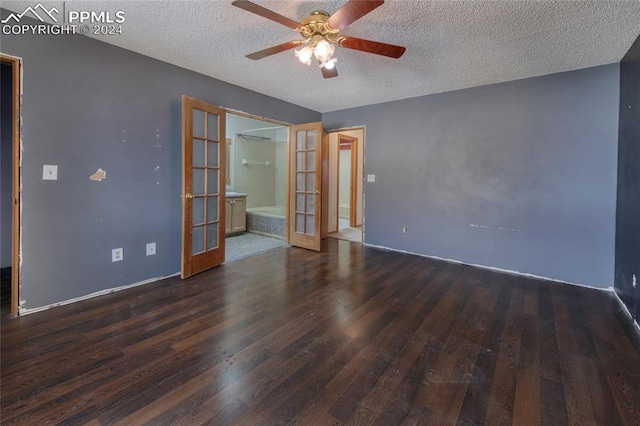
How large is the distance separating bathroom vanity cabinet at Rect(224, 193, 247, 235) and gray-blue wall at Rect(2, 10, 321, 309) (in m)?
2.26

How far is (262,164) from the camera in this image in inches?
285

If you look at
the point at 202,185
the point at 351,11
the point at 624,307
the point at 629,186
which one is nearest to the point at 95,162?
the point at 202,185

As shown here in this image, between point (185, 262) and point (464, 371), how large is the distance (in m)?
2.85

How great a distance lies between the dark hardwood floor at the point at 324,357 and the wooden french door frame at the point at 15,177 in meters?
0.28

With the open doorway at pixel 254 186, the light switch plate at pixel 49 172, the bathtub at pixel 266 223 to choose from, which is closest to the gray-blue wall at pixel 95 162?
the light switch plate at pixel 49 172

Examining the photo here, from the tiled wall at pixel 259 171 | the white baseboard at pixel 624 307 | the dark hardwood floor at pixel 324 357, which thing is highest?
→ the tiled wall at pixel 259 171

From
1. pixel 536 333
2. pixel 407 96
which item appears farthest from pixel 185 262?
pixel 407 96

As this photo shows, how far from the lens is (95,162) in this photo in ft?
9.08

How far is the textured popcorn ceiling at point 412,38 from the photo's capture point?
84.8 inches

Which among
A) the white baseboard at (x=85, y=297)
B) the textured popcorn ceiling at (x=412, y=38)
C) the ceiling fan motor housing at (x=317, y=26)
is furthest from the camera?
the white baseboard at (x=85, y=297)

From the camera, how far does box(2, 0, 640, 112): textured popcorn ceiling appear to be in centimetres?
215

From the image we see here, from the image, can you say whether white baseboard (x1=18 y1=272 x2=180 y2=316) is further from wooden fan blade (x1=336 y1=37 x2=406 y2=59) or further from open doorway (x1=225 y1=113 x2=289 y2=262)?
wooden fan blade (x1=336 y1=37 x2=406 y2=59)

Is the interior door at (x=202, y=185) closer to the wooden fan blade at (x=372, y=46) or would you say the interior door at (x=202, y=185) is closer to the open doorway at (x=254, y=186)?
the open doorway at (x=254, y=186)

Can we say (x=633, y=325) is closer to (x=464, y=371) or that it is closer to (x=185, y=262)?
(x=464, y=371)
